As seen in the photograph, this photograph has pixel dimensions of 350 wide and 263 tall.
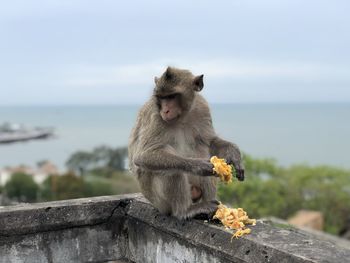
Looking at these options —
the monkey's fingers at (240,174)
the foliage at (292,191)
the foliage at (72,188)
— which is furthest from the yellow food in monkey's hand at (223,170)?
the foliage at (72,188)

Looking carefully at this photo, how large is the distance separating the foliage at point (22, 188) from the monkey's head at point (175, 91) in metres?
48.7

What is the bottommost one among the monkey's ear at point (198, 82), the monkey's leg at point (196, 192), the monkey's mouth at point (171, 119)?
the monkey's leg at point (196, 192)

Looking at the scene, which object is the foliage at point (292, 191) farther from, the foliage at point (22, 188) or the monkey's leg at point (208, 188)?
the foliage at point (22, 188)

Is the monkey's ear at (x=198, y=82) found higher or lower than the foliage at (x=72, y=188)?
higher

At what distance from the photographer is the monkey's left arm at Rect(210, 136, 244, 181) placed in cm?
525

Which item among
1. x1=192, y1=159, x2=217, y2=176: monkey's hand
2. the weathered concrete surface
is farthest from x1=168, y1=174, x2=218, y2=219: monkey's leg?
x1=192, y1=159, x2=217, y2=176: monkey's hand

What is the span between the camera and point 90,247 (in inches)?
218

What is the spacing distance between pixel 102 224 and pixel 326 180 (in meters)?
26.3

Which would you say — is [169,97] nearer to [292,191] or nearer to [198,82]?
[198,82]

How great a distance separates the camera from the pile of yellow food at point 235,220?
423 centimetres

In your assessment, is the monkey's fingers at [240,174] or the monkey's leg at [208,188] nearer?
the monkey's fingers at [240,174]

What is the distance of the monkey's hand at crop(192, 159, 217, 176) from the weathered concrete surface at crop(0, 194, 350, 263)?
46cm

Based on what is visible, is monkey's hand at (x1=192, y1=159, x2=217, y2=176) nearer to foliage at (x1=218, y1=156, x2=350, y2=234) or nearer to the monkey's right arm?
the monkey's right arm

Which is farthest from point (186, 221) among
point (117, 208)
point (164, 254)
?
point (117, 208)
